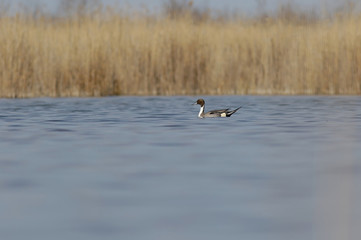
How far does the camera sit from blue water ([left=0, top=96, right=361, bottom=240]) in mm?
4426

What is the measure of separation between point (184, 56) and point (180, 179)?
12442mm

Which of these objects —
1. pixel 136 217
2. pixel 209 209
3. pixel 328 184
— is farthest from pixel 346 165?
pixel 136 217

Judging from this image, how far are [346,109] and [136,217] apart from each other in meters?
10.1

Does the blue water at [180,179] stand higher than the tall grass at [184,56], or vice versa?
the tall grass at [184,56]

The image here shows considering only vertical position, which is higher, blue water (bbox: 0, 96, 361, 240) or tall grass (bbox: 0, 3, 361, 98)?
tall grass (bbox: 0, 3, 361, 98)

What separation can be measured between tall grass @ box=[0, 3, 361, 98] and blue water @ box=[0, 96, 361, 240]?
5456mm

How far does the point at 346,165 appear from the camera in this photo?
22.4 feet

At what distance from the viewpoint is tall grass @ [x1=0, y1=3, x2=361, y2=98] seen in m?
17.5

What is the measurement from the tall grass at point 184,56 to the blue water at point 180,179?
5.46 metres

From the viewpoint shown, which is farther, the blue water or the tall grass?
the tall grass

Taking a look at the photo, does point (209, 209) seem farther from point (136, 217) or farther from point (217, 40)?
point (217, 40)

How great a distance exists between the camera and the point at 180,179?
602cm

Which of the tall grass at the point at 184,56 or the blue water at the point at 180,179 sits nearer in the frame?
the blue water at the point at 180,179

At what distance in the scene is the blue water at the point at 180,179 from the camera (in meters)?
4.43
